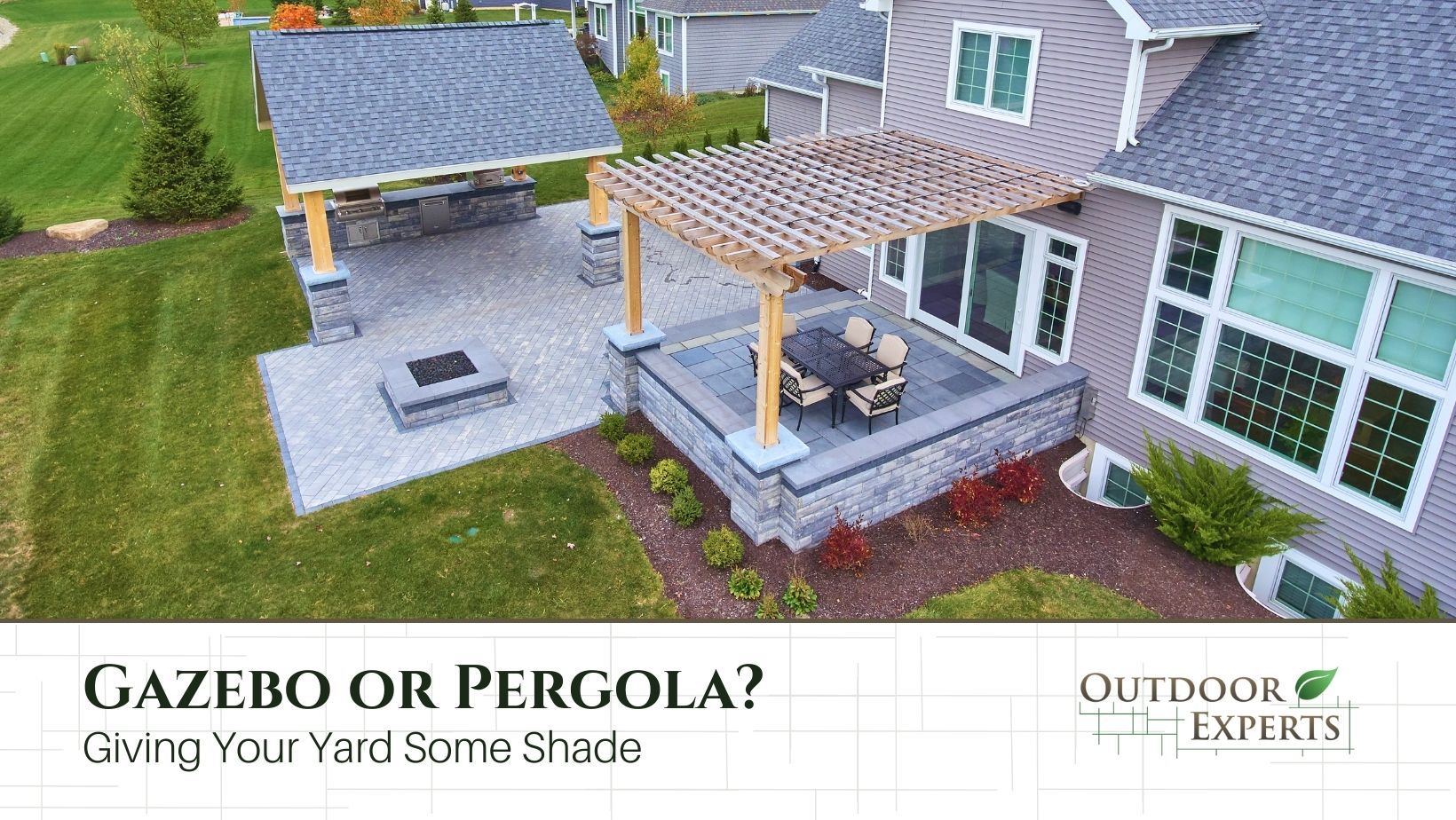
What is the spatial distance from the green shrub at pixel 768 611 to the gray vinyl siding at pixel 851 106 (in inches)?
359

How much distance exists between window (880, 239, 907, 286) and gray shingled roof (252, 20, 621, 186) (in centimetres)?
619

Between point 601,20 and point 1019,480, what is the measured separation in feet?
127

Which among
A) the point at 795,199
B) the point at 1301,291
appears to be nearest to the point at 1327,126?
the point at 1301,291

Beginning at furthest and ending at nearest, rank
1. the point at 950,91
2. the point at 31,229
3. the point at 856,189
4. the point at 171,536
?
the point at 31,229, the point at 950,91, the point at 856,189, the point at 171,536

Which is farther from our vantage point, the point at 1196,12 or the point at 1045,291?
the point at 1045,291

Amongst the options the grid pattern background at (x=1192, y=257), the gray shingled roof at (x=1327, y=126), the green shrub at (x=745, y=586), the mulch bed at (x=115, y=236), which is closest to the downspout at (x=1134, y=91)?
the gray shingled roof at (x=1327, y=126)

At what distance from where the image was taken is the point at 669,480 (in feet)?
38.4

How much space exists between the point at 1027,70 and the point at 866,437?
5.52 metres

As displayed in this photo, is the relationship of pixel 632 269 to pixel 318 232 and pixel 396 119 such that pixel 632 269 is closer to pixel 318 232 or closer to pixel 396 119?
pixel 318 232

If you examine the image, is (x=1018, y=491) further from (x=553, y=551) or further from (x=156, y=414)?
→ (x=156, y=414)

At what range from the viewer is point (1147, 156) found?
10.8 m

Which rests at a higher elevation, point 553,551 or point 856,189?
point 856,189

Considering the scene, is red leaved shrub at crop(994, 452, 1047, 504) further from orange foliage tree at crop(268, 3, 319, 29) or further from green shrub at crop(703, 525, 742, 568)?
orange foliage tree at crop(268, 3, 319, 29)

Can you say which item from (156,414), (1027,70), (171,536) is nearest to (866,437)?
(1027,70)
